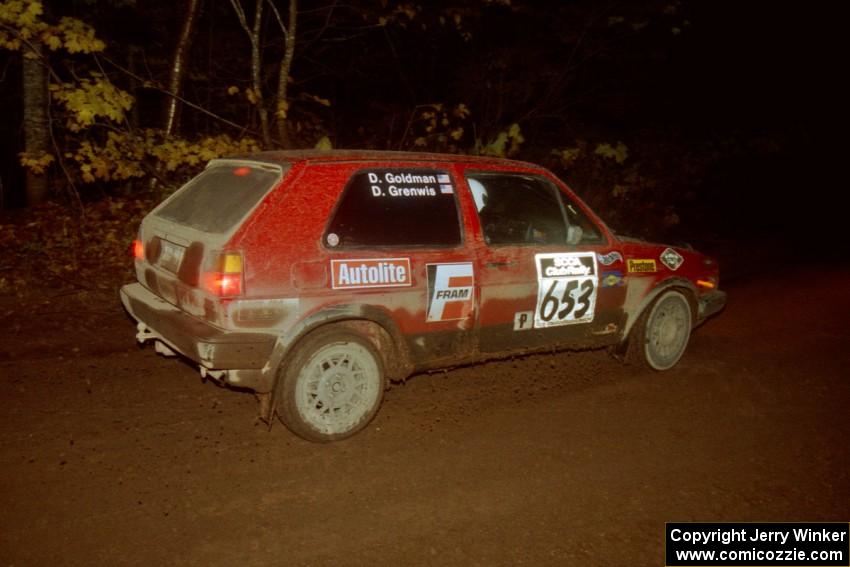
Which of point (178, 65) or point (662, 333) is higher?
point (178, 65)

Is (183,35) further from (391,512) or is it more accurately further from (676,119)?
(676,119)

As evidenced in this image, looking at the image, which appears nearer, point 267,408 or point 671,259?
point 267,408

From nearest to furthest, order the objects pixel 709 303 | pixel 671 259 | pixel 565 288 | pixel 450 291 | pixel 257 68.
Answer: pixel 450 291 → pixel 565 288 → pixel 671 259 → pixel 709 303 → pixel 257 68

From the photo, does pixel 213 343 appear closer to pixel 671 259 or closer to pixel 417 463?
pixel 417 463

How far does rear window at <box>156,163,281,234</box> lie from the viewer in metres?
4.12

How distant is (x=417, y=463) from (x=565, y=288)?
5.97 feet

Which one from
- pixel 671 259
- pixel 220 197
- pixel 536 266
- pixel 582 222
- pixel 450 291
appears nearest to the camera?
pixel 220 197

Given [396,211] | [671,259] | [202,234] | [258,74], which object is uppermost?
[258,74]

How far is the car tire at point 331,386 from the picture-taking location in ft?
13.7

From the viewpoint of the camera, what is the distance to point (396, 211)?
4445mm

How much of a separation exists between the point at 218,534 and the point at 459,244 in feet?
7.61

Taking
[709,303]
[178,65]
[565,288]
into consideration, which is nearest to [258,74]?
[178,65]

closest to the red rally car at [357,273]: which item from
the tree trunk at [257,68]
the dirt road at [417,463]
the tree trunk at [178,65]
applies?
the dirt road at [417,463]

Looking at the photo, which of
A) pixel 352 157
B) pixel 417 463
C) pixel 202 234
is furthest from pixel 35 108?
pixel 417 463
